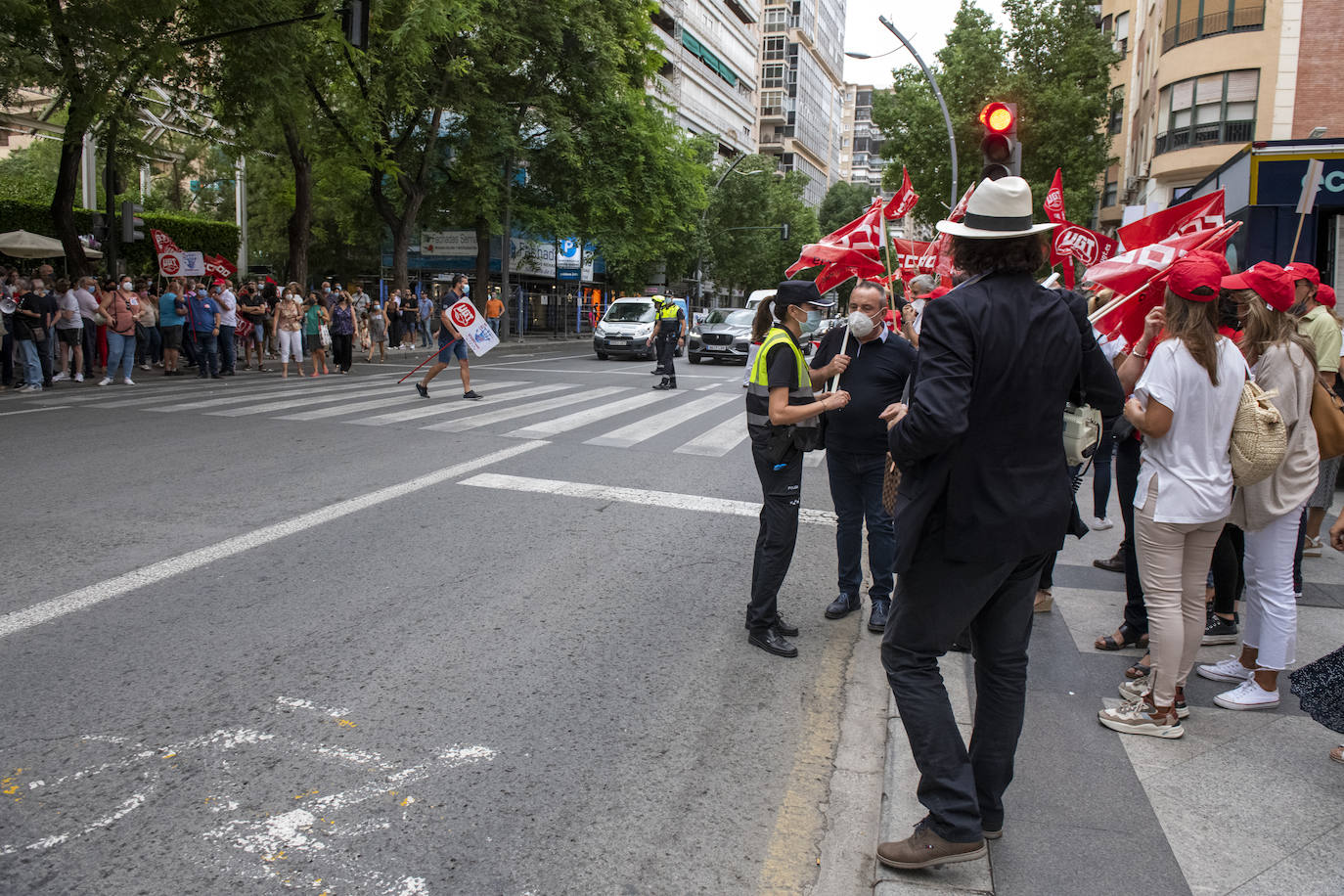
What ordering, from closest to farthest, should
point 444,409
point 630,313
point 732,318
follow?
point 444,409 < point 732,318 < point 630,313

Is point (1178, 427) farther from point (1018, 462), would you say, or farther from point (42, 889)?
point (42, 889)

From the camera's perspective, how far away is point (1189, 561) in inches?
154

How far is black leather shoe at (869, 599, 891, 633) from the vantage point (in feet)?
16.7

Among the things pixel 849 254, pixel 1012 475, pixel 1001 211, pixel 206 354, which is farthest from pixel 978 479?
pixel 206 354

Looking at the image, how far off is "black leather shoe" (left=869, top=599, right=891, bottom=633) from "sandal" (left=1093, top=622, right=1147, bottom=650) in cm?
103

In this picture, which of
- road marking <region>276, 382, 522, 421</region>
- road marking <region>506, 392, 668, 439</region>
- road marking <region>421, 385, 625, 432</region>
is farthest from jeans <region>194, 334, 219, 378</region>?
road marking <region>506, 392, 668, 439</region>

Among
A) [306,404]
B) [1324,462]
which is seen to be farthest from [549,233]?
[1324,462]

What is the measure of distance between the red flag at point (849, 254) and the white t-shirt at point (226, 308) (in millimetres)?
14012

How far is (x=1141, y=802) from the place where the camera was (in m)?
3.35

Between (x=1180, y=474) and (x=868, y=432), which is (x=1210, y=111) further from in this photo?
(x=1180, y=474)

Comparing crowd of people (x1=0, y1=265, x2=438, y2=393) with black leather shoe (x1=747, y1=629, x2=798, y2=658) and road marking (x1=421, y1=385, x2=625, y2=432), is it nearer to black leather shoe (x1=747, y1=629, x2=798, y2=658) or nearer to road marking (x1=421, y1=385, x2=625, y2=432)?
road marking (x1=421, y1=385, x2=625, y2=432)

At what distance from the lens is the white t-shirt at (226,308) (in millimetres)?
17656

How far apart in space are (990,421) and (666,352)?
1579cm

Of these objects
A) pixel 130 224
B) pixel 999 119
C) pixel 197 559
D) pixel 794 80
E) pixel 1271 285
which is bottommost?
pixel 197 559
